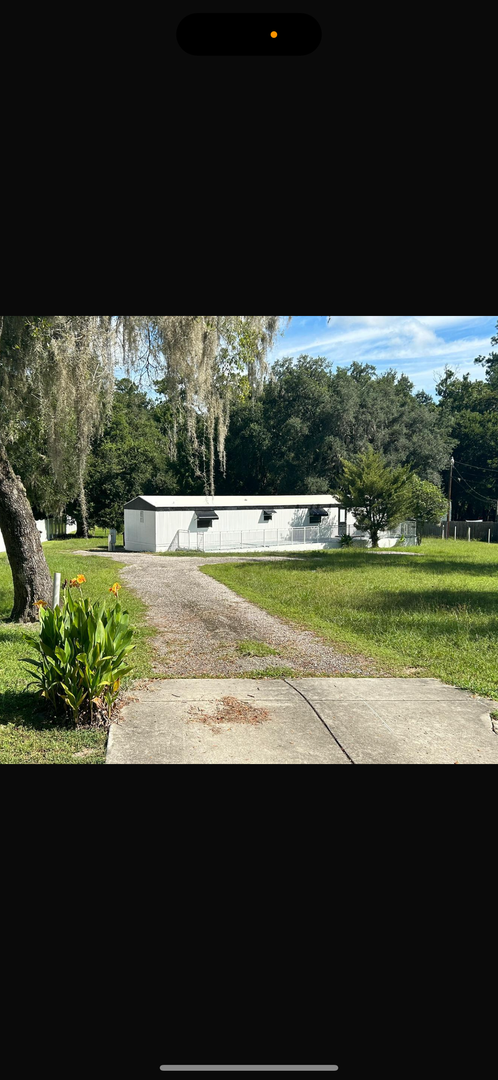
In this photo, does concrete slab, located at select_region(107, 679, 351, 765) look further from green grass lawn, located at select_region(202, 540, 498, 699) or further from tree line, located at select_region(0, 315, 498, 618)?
tree line, located at select_region(0, 315, 498, 618)

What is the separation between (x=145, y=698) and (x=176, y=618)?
2.59 metres

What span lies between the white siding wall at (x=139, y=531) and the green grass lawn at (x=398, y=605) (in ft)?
12.0

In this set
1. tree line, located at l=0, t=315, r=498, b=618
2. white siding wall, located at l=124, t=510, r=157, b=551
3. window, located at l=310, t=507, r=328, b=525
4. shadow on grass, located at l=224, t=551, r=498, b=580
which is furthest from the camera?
window, located at l=310, t=507, r=328, b=525

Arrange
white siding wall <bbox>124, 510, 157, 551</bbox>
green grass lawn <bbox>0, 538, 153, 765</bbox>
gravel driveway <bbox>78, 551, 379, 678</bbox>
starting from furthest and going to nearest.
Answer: white siding wall <bbox>124, 510, 157, 551</bbox>, gravel driveway <bbox>78, 551, 379, 678</bbox>, green grass lawn <bbox>0, 538, 153, 765</bbox>

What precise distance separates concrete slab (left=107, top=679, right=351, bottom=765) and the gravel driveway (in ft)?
1.62

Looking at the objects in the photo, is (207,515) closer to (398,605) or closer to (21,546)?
(398,605)

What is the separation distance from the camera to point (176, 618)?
5.98 m

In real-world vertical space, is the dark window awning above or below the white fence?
above

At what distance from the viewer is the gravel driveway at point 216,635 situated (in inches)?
164

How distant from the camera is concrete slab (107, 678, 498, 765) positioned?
2643 millimetres

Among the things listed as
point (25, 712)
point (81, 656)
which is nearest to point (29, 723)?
point (25, 712)

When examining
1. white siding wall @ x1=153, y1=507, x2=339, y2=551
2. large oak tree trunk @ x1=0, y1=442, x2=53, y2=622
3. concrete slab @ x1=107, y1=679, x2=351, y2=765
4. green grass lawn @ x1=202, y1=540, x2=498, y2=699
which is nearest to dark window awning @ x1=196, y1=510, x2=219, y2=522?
white siding wall @ x1=153, y1=507, x2=339, y2=551

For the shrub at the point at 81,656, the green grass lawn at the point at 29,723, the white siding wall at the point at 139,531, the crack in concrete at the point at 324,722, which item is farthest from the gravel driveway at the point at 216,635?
the white siding wall at the point at 139,531
